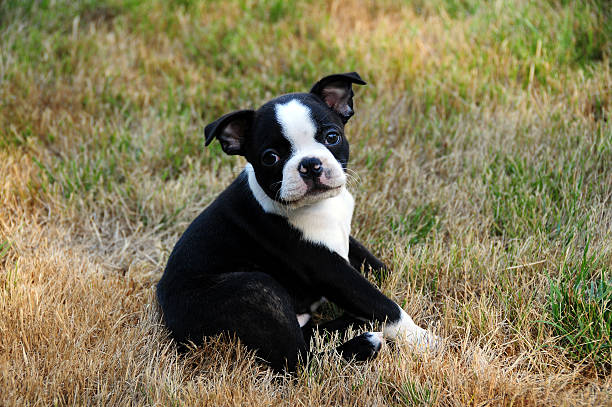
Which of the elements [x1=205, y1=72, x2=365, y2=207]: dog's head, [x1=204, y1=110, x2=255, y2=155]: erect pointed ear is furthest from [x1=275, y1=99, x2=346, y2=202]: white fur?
[x1=204, y1=110, x2=255, y2=155]: erect pointed ear

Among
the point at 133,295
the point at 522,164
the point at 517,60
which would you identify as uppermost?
the point at 517,60

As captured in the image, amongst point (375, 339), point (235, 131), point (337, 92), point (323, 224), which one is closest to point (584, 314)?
point (375, 339)

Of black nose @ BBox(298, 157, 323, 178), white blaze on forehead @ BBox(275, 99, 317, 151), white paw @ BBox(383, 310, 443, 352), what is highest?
white blaze on forehead @ BBox(275, 99, 317, 151)

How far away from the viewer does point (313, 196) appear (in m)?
3.43

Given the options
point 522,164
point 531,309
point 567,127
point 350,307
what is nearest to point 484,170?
point 522,164

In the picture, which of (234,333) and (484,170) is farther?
(484,170)

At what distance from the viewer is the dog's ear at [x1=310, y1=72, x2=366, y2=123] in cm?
377

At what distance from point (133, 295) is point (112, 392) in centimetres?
100

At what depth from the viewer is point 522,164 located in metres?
5.13

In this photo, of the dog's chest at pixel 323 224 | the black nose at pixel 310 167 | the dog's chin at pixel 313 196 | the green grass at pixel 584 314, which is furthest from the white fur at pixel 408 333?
the black nose at pixel 310 167

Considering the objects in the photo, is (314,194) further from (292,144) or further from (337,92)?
(337,92)

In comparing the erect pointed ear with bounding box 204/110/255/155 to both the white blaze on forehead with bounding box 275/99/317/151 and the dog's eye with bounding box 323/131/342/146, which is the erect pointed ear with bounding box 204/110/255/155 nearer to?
the white blaze on forehead with bounding box 275/99/317/151

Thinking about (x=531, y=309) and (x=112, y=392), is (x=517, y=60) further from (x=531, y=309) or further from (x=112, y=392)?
(x=112, y=392)

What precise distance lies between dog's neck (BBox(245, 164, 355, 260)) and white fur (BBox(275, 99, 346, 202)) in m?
0.23
